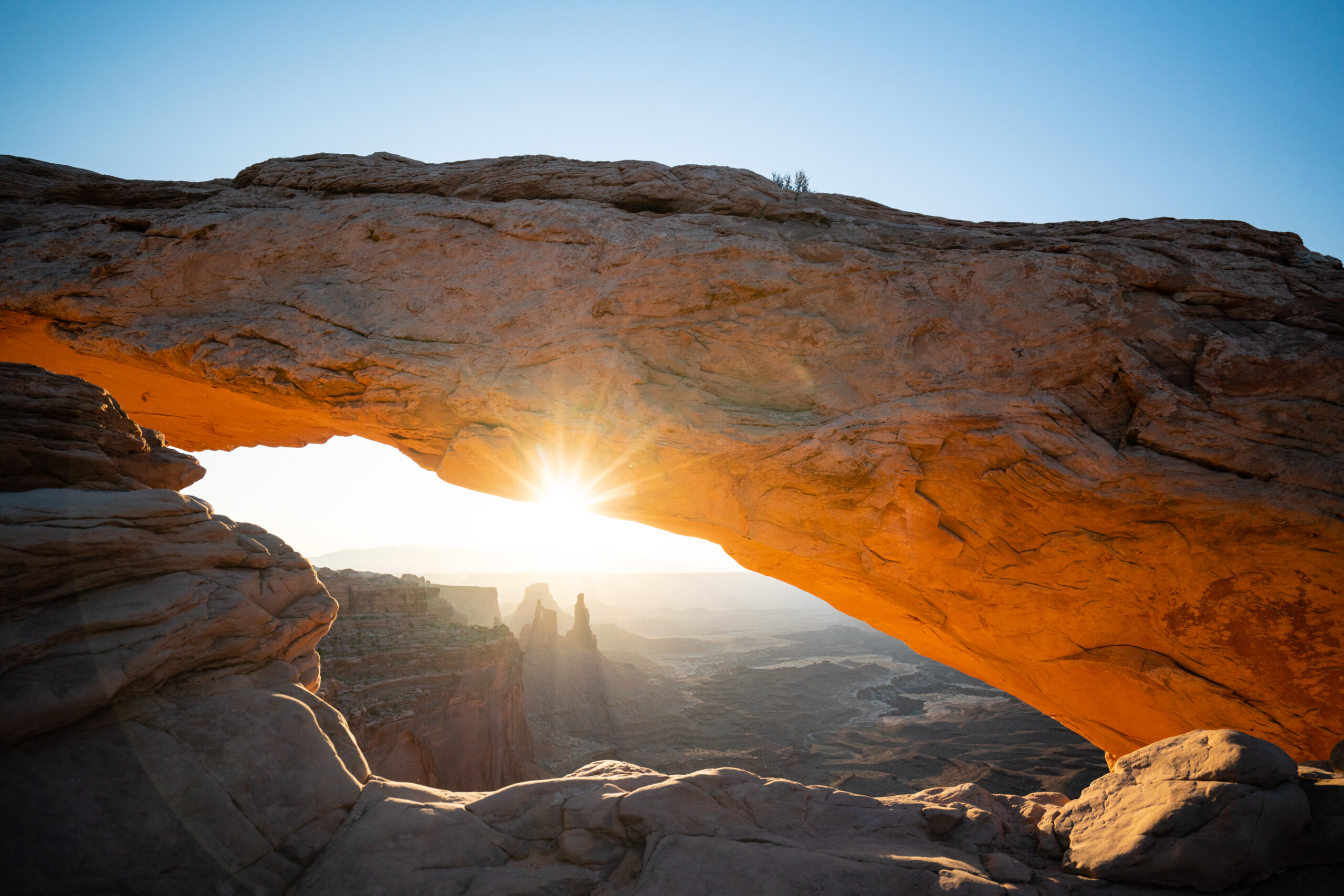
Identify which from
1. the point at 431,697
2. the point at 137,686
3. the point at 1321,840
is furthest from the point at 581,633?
the point at 1321,840

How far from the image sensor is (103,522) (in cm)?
580

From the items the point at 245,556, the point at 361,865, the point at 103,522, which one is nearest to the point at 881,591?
the point at 361,865

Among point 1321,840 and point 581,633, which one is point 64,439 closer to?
point 1321,840

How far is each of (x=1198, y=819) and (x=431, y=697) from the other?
23201 millimetres

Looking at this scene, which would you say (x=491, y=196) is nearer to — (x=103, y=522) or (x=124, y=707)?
(x=103, y=522)

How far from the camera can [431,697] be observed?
875 inches

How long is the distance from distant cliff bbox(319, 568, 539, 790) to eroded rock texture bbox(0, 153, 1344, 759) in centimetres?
1393

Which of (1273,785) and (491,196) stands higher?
(491,196)

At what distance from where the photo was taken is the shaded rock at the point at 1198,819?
14.9ft

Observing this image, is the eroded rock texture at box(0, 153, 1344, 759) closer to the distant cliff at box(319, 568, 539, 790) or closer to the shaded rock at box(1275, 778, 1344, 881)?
the shaded rock at box(1275, 778, 1344, 881)

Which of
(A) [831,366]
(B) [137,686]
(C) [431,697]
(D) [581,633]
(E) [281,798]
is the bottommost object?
(D) [581,633]

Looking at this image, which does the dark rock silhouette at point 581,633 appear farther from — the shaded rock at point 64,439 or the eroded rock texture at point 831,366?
the shaded rock at point 64,439

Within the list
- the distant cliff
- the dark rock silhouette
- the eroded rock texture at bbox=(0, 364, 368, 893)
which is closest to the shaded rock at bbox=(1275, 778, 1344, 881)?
the eroded rock texture at bbox=(0, 364, 368, 893)

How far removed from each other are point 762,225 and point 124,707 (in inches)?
410
